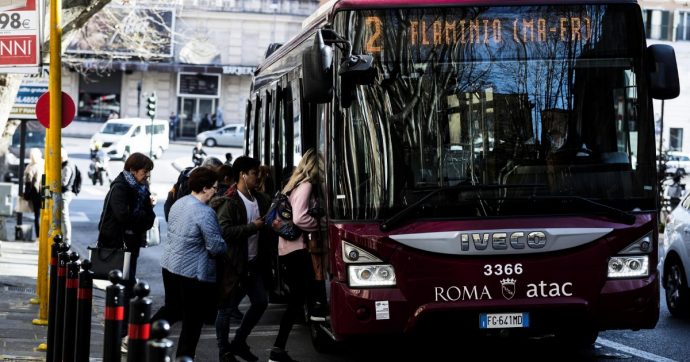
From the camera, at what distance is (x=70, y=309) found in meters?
8.54

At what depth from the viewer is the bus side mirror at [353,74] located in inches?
354

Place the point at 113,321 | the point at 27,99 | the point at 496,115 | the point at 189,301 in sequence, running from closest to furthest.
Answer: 1. the point at 113,321
2. the point at 189,301
3. the point at 496,115
4. the point at 27,99

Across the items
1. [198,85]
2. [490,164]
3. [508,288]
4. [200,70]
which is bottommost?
[508,288]

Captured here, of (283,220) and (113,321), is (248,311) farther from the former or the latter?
(113,321)

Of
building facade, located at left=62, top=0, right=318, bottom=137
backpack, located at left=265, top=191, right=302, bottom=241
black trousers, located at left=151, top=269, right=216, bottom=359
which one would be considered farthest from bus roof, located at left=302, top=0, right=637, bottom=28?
building facade, located at left=62, top=0, right=318, bottom=137

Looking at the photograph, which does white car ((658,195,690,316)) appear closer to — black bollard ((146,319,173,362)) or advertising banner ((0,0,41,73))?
advertising banner ((0,0,41,73))

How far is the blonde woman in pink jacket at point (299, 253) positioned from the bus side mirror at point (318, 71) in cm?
123

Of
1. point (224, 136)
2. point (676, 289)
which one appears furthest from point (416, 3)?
point (224, 136)

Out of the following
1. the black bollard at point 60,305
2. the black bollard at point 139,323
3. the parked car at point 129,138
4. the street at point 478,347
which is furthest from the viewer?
the parked car at point 129,138

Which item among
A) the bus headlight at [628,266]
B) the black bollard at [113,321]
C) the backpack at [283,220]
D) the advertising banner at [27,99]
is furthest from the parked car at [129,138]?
the black bollard at [113,321]

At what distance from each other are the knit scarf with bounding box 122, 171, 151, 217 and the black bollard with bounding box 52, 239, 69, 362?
2652 millimetres

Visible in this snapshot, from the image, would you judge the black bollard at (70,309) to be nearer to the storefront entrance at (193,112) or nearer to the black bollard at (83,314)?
the black bollard at (83,314)

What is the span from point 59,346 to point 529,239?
344 centimetres

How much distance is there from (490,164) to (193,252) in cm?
224
